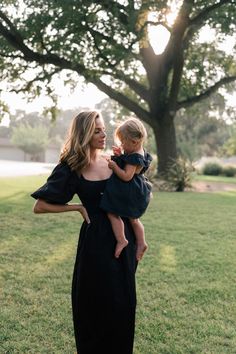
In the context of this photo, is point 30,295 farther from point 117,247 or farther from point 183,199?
point 183,199

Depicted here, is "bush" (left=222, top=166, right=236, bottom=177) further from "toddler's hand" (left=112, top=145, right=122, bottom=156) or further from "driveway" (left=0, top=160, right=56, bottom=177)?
"toddler's hand" (left=112, top=145, right=122, bottom=156)

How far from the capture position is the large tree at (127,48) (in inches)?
573

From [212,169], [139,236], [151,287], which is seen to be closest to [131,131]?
[139,236]

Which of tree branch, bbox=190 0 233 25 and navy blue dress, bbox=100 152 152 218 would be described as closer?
navy blue dress, bbox=100 152 152 218

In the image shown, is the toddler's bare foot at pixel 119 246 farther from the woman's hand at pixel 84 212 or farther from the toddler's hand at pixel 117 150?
the toddler's hand at pixel 117 150

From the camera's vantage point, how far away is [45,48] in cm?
1688

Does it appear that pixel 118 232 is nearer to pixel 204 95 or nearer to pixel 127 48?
pixel 127 48

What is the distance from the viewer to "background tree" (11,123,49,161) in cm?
7006

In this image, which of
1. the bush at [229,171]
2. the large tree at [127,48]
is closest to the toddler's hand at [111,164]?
the large tree at [127,48]

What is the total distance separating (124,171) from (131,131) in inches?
9.7

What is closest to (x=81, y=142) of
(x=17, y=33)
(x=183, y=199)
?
(x=183, y=199)

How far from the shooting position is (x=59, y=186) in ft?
8.52

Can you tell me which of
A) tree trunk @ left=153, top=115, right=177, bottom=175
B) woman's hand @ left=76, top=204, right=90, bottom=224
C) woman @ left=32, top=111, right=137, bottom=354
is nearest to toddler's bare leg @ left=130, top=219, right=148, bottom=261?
woman @ left=32, top=111, right=137, bottom=354

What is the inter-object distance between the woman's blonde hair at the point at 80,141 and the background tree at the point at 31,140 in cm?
6850
